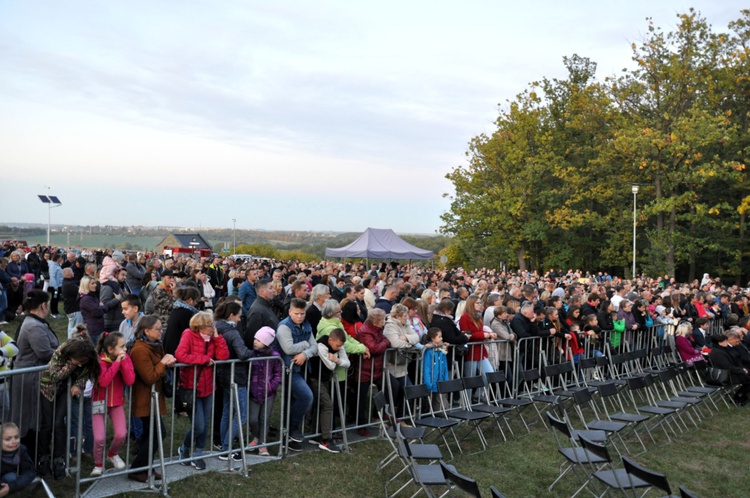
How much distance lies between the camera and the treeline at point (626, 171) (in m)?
30.7

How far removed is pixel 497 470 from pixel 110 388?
13.0ft

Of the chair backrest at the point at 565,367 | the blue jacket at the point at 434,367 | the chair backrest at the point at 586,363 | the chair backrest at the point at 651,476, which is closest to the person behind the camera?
the chair backrest at the point at 651,476

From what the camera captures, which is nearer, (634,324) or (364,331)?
(364,331)

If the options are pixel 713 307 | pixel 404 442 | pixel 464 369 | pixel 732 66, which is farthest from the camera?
pixel 732 66

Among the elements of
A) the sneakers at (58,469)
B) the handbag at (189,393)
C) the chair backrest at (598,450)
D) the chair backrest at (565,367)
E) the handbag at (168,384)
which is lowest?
the sneakers at (58,469)

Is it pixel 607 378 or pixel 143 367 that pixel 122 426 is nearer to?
pixel 143 367

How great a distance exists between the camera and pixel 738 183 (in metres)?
31.2

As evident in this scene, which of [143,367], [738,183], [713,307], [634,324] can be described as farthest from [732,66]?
[143,367]

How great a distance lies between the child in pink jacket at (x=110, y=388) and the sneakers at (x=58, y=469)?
24 cm

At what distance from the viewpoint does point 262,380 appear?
250 inches

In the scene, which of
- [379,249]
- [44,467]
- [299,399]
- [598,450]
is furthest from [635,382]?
[379,249]

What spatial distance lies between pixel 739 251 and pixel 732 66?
931 centimetres

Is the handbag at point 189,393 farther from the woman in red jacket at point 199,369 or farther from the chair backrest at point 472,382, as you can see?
the chair backrest at point 472,382

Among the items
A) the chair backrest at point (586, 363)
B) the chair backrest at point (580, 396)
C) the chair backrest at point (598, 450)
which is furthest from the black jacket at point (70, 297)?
the chair backrest at point (598, 450)
